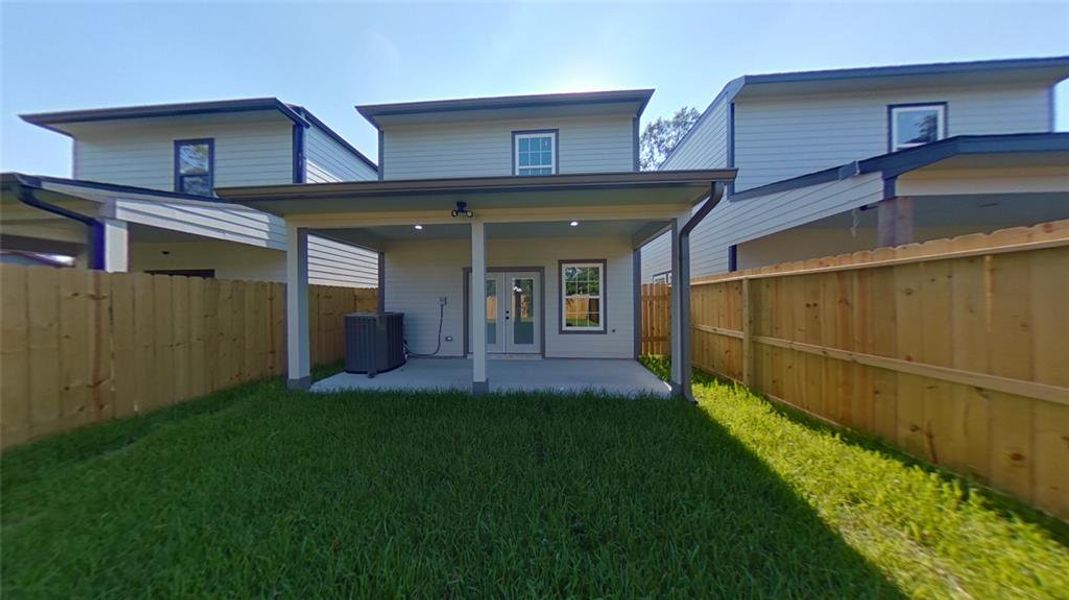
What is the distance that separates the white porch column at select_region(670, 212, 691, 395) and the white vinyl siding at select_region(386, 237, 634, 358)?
2.97m

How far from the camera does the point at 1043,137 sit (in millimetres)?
5090

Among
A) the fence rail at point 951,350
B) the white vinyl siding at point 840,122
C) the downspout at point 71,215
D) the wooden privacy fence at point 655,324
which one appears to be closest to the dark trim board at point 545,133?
the wooden privacy fence at point 655,324

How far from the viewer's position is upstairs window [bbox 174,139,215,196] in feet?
30.4

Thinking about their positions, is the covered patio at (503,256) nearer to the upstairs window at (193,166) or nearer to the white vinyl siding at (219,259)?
the white vinyl siding at (219,259)

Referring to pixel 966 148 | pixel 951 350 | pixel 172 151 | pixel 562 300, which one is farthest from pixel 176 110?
pixel 966 148

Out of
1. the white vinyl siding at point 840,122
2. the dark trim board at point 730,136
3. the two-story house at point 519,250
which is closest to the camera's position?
the two-story house at point 519,250

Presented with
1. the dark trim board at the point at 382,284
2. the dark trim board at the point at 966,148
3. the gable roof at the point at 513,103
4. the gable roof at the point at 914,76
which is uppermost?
the gable roof at the point at 914,76

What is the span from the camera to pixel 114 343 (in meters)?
4.69

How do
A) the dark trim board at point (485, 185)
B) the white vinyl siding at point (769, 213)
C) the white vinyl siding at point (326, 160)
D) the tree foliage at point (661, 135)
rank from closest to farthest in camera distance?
1. the dark trim board at point (485, 185)
2. the white vinyl siding at point (769, 213)
3. the white vinyl siding at point (326, 160)
4. the tree foliage at point (661, 135)

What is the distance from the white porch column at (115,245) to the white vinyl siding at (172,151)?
10.9 ft

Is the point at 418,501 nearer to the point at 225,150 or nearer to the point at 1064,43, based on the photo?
the point at 225,150

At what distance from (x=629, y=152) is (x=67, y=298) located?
9.29 metres

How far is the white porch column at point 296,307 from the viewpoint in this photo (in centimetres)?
597

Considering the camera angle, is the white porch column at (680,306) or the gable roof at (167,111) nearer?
the white porch column at (680,306)
